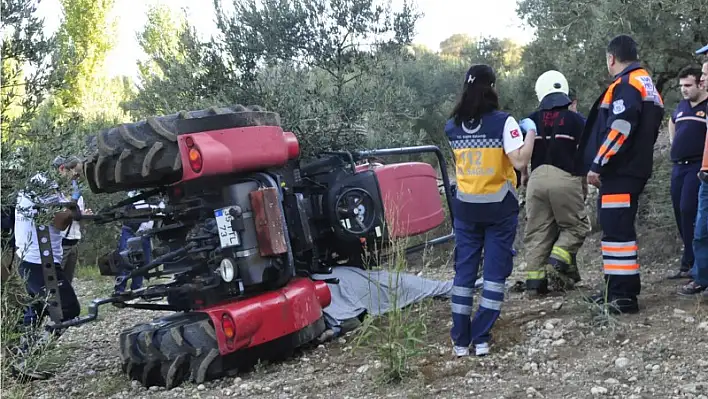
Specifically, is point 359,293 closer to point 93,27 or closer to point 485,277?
point 485,277

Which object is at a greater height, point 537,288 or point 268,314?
point 268,314

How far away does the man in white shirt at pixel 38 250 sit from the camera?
17.9 ft

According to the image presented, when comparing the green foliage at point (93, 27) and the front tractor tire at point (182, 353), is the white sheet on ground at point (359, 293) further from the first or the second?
the green foliage at point (93, 27)

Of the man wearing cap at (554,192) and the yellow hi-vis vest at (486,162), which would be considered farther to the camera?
the man wearing cap at (554,192)

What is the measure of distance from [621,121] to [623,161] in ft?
0.97

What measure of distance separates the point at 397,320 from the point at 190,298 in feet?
5.75

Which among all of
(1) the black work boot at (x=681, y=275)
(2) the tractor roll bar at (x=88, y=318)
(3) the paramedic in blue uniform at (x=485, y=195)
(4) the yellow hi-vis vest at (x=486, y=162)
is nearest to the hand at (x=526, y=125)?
(3) the paramedic in blue uniform at (x=485, y=195)

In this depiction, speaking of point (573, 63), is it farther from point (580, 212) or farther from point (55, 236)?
point (55, 236)

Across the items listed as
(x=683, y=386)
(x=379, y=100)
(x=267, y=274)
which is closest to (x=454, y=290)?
(x=267, y=274)

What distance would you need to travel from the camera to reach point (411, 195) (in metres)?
6.10

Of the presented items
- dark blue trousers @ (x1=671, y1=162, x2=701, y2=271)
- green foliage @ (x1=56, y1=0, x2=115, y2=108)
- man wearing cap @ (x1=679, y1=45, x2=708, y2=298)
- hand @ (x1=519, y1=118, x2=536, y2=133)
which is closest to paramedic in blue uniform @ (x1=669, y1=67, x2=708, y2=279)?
dark blue trousers @ (x1=671, y1=162, x2=701, y2=271)

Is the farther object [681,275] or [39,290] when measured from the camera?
[681,275]

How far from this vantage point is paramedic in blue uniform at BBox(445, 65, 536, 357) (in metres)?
4.85

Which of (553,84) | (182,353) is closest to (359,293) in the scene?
(182,353)
